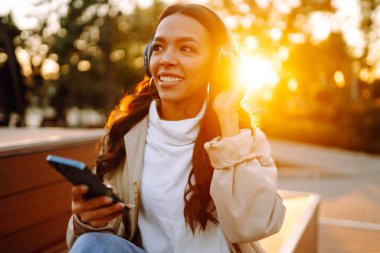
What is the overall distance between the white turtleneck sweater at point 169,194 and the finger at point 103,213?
362 mm

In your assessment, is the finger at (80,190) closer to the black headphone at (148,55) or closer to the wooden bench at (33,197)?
the black headphone at (148,55)

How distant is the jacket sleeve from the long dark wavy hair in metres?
0.13

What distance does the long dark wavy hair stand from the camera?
6.16 ft

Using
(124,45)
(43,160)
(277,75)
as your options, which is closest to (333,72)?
(277,75)

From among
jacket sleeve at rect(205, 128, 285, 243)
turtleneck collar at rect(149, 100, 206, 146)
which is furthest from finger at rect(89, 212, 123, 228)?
turtleneck collar at rect(149, 100, 206, 146)

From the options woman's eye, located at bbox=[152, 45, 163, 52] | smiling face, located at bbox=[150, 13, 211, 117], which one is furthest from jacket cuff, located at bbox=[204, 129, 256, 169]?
woman's eye, located at bbox=[152, 45, 163, 52]

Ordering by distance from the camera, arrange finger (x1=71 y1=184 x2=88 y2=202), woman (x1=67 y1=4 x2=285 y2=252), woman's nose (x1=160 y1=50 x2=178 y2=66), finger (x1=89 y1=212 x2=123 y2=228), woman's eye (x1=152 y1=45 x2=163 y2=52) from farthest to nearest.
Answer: woman's eye (x1=152 y1=45 x2=163 y2=52)
woman's nose (x1=160 y1=50 x2=178 y2=66)
woman (x1=67 y1=4 x2=285 y2=252)
finger (x1=89 y1=212 x2=123 y2=228)
finger (x1=71 y1=184 x2=88 y2=202)

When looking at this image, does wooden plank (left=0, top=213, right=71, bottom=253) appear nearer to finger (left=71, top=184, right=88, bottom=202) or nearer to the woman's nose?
A: finger (left=71, top=184, right=88, bottom=202)

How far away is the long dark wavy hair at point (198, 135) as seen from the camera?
1.88m

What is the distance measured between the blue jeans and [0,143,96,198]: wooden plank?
3.18ft

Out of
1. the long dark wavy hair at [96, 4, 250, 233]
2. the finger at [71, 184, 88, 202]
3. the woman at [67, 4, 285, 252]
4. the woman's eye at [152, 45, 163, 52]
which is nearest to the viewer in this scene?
the finger at [71, 184, 88, 202]

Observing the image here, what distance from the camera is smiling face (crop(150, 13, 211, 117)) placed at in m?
2.01

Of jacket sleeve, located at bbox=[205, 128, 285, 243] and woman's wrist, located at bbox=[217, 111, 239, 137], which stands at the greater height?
woman's wrist, located at bbox=[217, 111, 239, 137]

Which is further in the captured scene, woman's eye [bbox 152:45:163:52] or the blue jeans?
woman's eye [bbox 152:45:163:52]
